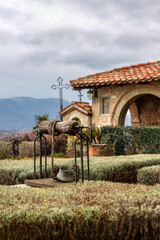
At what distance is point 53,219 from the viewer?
332cm

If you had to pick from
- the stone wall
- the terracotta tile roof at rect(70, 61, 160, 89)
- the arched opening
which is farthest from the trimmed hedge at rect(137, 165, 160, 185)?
the arched opening

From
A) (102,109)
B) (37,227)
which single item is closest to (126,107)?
(102,109)

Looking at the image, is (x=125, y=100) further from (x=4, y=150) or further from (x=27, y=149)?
(x=4, y=150)

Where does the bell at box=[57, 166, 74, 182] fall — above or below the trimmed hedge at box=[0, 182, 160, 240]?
above

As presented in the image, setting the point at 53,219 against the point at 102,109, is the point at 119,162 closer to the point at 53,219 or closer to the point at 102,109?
the point at 53,219

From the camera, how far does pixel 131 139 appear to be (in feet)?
46.5

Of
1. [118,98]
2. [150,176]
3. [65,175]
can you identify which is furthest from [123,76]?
[65,175]

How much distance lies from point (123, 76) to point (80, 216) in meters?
13.1

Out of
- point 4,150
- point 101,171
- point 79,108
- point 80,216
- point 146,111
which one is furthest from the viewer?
point 146,111

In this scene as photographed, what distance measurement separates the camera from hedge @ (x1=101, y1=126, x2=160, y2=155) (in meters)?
13.7

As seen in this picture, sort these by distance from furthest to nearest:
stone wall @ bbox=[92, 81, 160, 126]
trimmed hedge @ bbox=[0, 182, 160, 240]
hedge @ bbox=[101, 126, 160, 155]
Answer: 1. stone wall @ bbox=[92, 81, 160, 126]
2. hedge @ bbox=[101, 126, 160, 155]
3. trimmed hedge @ bbox=[0, 182, 160, 240]

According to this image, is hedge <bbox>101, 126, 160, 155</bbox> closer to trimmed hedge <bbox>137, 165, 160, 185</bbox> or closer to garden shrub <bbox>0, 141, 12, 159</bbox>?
garden shrub <bbox>0, 141, 12, 159</bbox>

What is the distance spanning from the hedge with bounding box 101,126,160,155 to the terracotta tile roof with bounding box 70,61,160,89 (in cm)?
238

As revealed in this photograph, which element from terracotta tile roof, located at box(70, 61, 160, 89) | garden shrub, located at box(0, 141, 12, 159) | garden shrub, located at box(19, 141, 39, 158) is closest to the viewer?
terracotta tile roof, located at box(70, 61, 160, 89)
